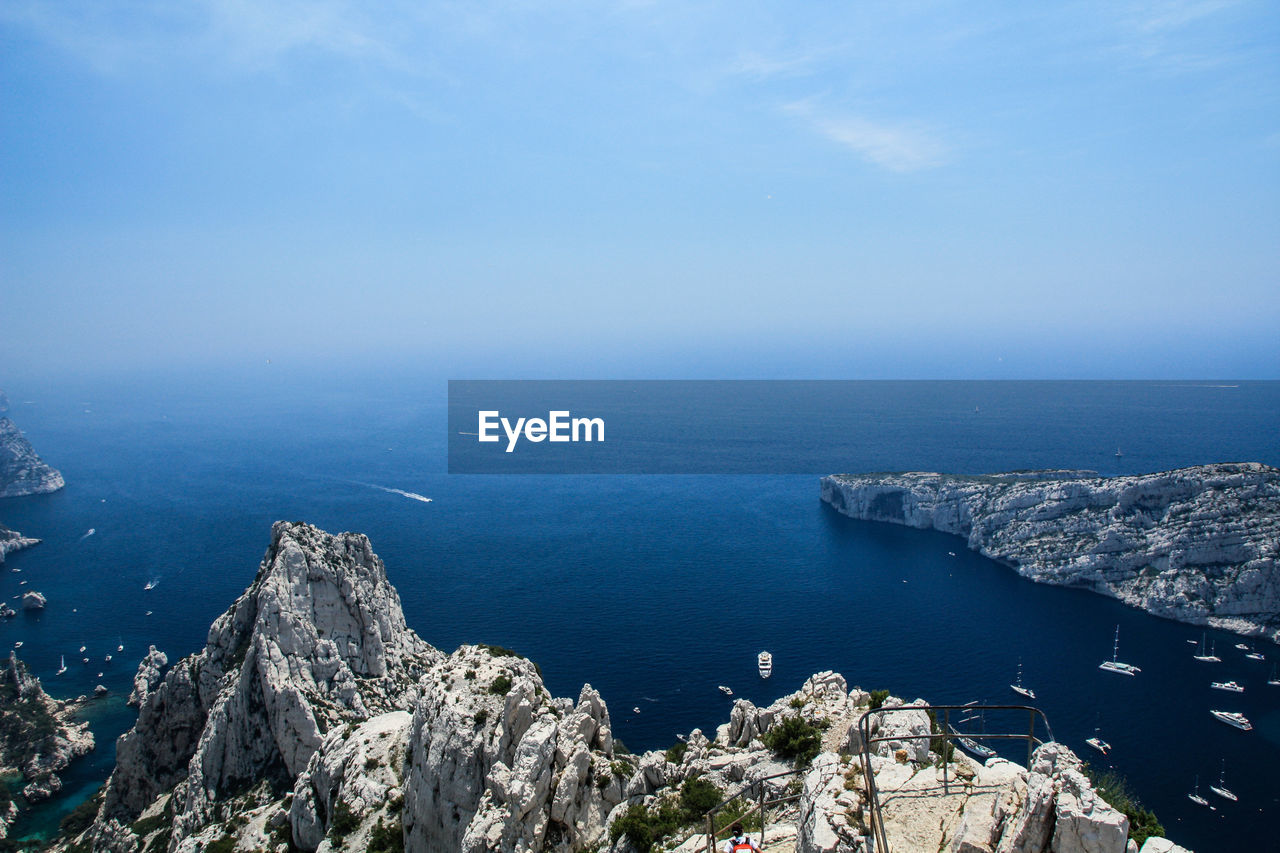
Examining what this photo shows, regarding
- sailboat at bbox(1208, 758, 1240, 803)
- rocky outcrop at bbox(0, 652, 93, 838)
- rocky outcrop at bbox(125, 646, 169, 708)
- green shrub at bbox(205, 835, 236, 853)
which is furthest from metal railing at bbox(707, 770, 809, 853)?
rocky outcrop at bbox(125, 646, 169, 708)

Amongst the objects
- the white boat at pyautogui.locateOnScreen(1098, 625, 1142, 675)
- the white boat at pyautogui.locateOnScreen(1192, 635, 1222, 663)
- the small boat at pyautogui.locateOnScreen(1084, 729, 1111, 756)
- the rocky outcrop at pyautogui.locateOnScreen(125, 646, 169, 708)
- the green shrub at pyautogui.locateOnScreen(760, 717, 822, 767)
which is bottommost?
the rocky outcrop at pyautogui.locateOnScreen(125, 646, 169, 708)

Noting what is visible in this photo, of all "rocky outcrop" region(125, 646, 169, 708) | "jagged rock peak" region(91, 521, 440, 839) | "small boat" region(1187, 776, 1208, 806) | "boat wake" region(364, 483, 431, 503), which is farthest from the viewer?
"boat wake" region(364, 483, 431, 503)

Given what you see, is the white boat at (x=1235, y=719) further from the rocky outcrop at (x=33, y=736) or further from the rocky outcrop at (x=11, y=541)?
the rocky outcrop at (x=11, y=541)

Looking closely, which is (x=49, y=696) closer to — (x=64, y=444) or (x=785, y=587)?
(x=785, y=587)

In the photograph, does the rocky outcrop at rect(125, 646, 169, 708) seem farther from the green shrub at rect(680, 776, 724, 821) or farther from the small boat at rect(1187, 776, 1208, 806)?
the small boat at rect(1187, 776, 1208, 806)

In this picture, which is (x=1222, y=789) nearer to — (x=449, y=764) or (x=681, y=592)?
(x=681, y=592)

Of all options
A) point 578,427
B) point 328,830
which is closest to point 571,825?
point 328,830

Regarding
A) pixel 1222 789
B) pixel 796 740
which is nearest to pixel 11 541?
pixel 796 740
